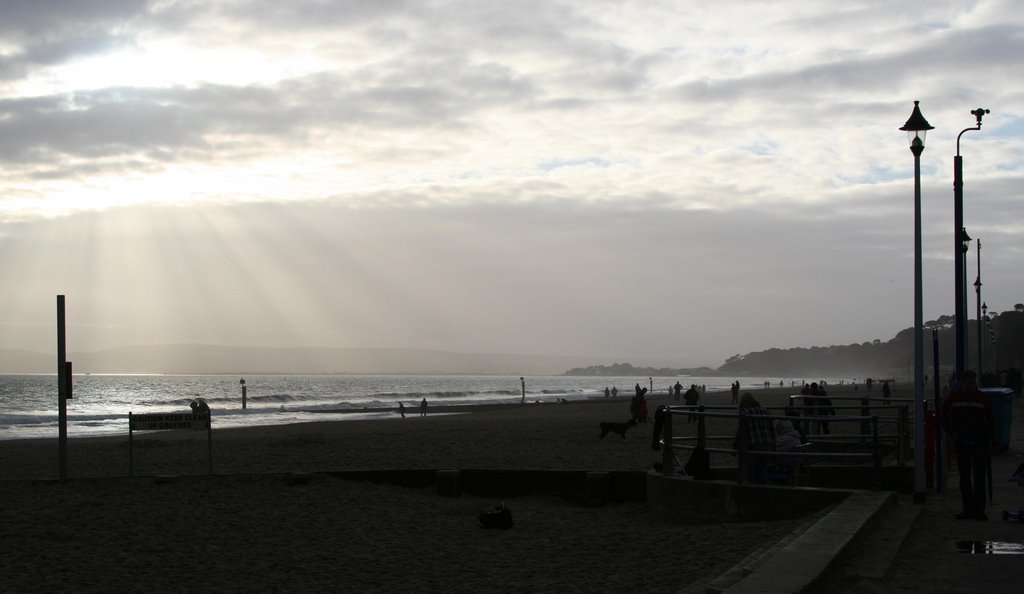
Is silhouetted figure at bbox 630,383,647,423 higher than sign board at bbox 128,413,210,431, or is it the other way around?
sign board at bbox 128,413,210,431

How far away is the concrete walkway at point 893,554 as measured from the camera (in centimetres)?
624

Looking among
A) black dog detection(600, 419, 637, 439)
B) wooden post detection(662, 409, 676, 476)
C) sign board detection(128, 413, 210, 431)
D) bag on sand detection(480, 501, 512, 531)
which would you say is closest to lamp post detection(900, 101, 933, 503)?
wooden post detection(662, 409, 676, 476)

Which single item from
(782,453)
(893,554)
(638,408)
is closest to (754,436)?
(782,453)

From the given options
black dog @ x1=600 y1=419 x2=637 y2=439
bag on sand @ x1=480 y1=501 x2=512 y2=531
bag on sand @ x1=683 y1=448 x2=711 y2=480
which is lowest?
black dog @ x1=600 y1=419 x2=637 y2=439

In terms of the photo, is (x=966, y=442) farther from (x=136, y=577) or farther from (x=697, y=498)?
(x=136, y=577)

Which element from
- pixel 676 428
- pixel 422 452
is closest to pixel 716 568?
pixel 422 452

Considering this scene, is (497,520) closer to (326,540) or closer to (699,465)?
(326,540)

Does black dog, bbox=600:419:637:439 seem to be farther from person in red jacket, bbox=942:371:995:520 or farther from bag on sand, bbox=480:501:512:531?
person in red jacket, bbox=942:371:995:520

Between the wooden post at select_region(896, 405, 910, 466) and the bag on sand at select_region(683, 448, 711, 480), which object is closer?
the bag on sand at select_region(683, 448, 711, 480)

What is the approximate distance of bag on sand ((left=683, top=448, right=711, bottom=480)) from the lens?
1159 cm

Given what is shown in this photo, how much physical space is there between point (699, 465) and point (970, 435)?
3.00 meters

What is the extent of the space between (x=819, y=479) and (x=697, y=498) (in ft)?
7.13

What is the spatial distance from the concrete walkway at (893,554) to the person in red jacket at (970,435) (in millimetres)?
251

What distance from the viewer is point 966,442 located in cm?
998
